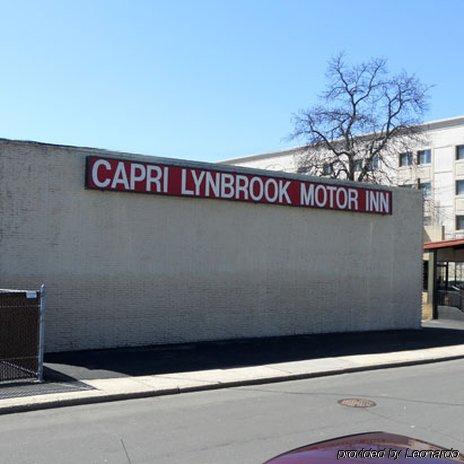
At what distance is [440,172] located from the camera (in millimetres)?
62219

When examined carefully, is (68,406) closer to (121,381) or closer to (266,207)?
(121,381)

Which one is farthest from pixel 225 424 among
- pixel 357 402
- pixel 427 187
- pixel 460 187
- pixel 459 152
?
pixel 427 187

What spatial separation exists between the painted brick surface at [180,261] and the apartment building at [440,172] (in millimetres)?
39739

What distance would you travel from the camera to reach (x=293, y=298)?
62.8ft

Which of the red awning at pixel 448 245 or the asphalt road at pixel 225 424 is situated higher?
the red awning at pixel 448 245

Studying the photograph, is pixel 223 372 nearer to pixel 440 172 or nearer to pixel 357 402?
pixel 357 402

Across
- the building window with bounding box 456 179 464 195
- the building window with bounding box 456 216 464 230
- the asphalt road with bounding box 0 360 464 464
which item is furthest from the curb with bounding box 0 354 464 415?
the building window with bounding box 456 179 464 195

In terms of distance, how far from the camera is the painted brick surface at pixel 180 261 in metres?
14.6

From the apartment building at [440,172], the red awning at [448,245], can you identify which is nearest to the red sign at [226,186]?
the red awning at [448,245]

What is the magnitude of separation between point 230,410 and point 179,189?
332 inches

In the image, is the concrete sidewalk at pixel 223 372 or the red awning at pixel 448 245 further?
the red awning at pixel 448 245

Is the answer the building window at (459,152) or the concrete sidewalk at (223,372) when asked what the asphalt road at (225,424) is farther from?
the building window at (459,152)

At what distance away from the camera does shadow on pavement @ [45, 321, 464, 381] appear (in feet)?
41.2

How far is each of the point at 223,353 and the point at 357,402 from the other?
5.76m
